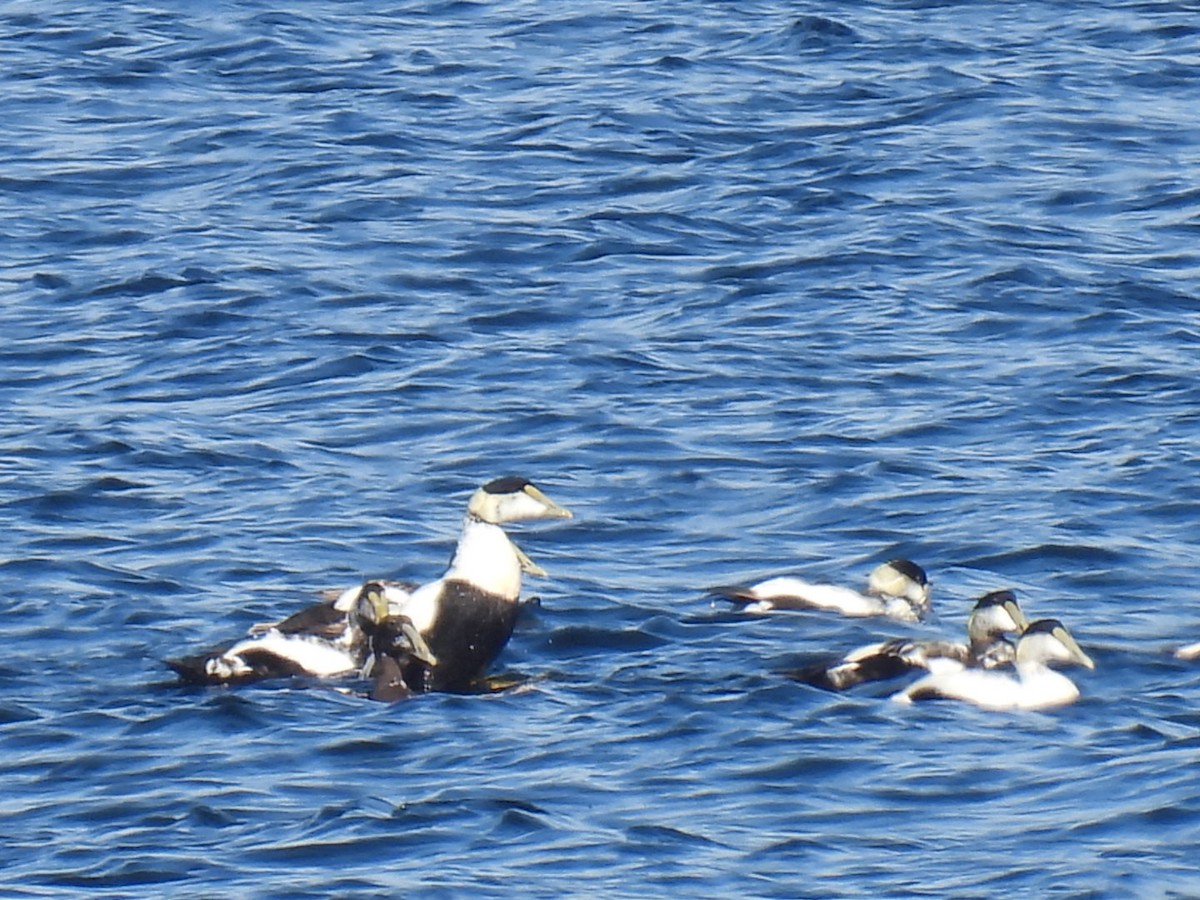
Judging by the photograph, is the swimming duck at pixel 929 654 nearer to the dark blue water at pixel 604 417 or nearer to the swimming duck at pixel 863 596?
the dark blue water at pixel 604 417

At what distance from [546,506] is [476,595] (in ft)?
2.15

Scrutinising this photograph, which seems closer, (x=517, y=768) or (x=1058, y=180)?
(x=517, y=768)

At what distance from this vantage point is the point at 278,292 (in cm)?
1706

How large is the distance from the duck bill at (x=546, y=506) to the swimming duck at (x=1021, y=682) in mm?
1926

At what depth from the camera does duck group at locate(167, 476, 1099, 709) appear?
11102 mm

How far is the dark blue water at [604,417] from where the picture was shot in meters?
9.81

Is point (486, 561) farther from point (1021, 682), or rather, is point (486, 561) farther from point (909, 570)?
point (1021, 682)

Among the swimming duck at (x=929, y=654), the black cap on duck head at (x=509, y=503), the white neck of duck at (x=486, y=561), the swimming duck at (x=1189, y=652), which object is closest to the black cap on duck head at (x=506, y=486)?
the black cap on duck head at (x=509, y=503)

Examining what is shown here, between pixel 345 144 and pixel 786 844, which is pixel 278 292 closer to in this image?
pixel 345 144

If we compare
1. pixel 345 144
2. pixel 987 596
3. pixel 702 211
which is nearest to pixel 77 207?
pixel 345 144

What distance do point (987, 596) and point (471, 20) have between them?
40.5ft

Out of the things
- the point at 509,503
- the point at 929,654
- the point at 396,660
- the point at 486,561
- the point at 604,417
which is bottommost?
the point at 604,417

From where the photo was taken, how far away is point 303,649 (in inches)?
446

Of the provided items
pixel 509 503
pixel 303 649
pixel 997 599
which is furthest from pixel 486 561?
pixel 997 599
